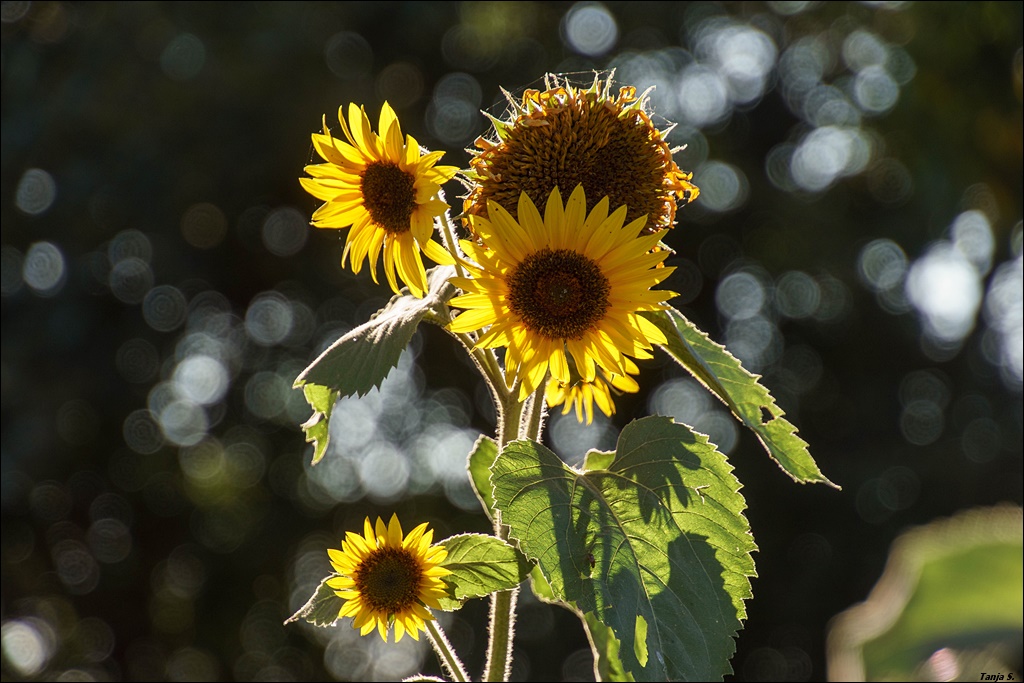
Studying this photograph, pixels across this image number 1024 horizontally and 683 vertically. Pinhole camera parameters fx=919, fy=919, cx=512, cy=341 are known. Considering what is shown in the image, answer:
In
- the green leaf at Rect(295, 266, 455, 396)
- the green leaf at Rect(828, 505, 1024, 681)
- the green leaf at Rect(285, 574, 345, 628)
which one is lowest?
the green leaf at Rect(285, 574, 345, 628)

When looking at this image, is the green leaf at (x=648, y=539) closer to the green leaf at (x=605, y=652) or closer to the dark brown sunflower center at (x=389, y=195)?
the green leaf at (x=605, y=652)

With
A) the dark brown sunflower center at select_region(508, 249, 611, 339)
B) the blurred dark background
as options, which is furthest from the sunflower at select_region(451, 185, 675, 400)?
the blurred dark background

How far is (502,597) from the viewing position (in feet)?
3.12

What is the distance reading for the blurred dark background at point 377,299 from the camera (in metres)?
4.63

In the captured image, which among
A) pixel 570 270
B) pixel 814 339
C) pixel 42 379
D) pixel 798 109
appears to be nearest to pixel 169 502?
pixel 42 379

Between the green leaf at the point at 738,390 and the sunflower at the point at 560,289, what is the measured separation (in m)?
0.06

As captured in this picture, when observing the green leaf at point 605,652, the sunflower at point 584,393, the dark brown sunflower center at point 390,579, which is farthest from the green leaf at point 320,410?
the green leaf at point 605,652

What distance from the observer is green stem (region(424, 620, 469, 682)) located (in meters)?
0.94

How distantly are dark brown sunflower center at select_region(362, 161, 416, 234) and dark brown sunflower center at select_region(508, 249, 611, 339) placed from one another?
0.15 meters

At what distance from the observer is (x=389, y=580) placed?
0.98 metres

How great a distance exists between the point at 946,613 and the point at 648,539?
652 mm

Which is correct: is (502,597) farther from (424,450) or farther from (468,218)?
(424,450)

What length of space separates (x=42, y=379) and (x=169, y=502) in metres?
1.58

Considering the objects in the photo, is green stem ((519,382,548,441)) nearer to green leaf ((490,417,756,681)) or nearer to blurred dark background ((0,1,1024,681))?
green leaf ((490,417,756,681))
